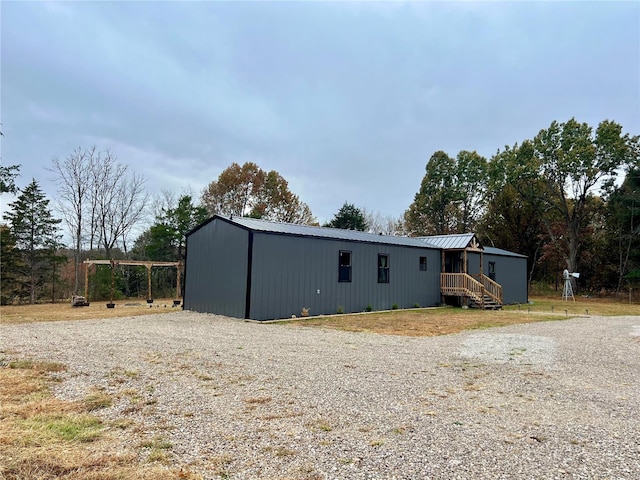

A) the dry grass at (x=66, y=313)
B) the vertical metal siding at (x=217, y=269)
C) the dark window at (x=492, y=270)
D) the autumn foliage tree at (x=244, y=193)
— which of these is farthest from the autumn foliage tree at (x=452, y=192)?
the dry grass at (x=66, y=313)

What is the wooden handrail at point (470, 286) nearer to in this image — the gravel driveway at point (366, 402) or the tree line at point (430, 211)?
the gravel driveway at point (366, 402)

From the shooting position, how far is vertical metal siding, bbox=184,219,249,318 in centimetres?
1226

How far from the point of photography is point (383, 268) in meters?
15.9

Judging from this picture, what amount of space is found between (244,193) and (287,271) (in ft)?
62.2

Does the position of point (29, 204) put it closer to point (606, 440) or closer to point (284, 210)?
point (284, 210)

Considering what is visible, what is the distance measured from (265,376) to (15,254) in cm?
1990

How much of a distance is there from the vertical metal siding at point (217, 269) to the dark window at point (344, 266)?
3727 mm

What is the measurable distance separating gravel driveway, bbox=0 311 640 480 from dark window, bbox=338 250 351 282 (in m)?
5.89

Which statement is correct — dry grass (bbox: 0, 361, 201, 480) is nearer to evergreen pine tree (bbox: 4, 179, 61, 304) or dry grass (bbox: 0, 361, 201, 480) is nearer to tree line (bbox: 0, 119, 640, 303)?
tree line (bbox: 0, 119, 640, 303)

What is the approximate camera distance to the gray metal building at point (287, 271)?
12102 mm

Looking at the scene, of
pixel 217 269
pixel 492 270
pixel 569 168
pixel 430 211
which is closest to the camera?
pixel 217 269

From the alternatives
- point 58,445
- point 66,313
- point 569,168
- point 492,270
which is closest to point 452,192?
point 569,168

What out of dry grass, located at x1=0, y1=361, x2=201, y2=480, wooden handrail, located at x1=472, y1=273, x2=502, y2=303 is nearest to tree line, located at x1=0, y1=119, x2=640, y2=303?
wooden handrail, located at x1=472, y1=273, x2=502, y2=303

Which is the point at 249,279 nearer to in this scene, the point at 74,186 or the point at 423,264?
the point at 423,264
